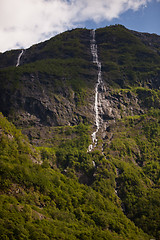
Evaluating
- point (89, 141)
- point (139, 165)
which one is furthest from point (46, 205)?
point (139, 165)

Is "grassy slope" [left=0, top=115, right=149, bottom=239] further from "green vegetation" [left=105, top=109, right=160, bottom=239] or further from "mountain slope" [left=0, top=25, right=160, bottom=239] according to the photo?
"green vegetation" [left=105, top=109, right=160, bottom=239]

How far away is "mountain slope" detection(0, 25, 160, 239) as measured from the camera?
63312 millimetres

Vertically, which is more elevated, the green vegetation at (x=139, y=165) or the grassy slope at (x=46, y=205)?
the green vegetation at (x=139, y=165)

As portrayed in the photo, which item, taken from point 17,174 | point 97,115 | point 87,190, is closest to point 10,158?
point 17,174

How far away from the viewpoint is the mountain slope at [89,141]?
63.3m

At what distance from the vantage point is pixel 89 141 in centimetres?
11906

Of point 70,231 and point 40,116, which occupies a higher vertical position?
point 40,116

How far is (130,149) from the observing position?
11575 cm

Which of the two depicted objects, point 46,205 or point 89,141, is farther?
point 89,141

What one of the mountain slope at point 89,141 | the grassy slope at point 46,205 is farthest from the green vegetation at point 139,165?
the grassy slope at point 46,205

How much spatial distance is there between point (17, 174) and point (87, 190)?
1293 inches

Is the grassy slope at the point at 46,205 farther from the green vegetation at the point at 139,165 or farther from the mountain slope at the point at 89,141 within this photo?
the green vegetation at the point at 139,165

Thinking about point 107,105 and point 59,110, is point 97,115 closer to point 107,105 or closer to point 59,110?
point 107,105

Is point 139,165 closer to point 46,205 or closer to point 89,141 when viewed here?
point 89,141
